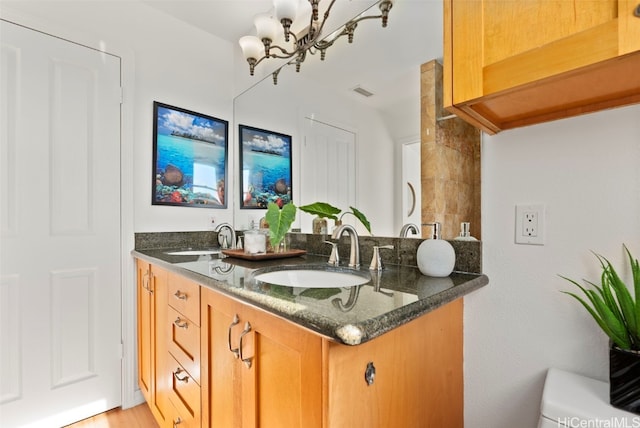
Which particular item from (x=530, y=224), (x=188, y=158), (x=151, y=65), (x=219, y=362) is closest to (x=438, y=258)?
(x=530, y=224)

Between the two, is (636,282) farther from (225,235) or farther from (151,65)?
(151,65)

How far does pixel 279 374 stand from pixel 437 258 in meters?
0.58

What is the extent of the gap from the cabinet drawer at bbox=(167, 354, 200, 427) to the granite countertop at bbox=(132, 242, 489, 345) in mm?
414

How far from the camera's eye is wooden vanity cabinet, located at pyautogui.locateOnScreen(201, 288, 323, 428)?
0.63m

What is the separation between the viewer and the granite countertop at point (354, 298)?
562 millimetres

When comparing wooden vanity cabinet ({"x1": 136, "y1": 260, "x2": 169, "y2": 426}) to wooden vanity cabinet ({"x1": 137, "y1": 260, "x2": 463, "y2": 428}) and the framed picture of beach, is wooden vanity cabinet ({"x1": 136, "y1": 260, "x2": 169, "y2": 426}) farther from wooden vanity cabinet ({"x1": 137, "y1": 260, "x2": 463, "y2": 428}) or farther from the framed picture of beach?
the framed picture of beach

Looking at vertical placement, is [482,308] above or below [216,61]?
below

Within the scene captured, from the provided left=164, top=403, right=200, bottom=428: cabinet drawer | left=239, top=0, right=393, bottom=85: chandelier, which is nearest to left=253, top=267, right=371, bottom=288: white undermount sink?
left=164, top=403, right=200, bottom=428: cabinet drawer

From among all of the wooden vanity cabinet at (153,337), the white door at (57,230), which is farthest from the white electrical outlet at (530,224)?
the white door at (57,230)

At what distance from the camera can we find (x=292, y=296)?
0.74m

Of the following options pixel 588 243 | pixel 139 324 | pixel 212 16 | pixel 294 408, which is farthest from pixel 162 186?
pixel 588 243

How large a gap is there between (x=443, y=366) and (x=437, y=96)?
35.7 inches

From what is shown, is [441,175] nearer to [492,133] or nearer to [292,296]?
[492,133]

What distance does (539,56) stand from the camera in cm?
59
